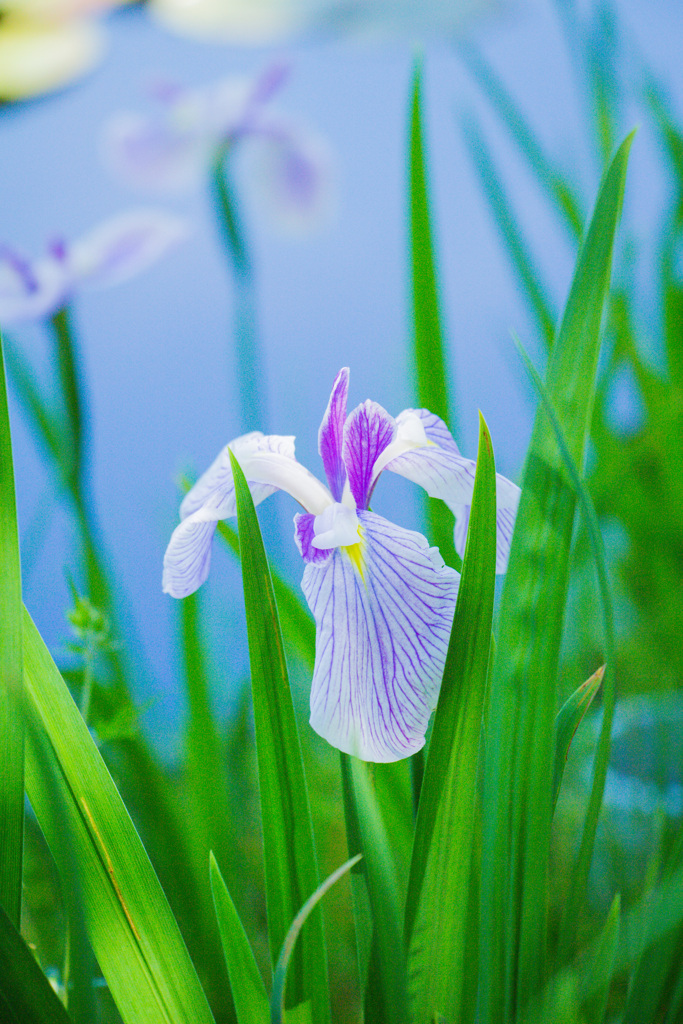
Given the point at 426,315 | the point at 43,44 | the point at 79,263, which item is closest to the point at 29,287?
the point at 79,263

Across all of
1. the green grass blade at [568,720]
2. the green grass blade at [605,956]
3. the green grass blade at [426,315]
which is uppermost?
the green grass blade at [426,315]

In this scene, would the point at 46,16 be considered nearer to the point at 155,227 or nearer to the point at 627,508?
the point at 155,227

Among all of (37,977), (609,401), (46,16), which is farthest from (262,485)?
(46,16)

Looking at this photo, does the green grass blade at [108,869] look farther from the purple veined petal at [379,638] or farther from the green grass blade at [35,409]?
the green grass blade at [35,409]

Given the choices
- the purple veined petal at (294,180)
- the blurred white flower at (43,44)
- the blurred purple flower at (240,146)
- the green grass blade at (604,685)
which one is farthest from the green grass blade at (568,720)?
the blurred white flower at (43,44)

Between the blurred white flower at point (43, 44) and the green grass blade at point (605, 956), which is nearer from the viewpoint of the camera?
the green grass blade at point (605, 956)

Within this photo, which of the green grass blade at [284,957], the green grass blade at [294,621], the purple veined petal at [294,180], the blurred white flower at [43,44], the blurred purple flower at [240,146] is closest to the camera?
the green grass blade at [284,957]
